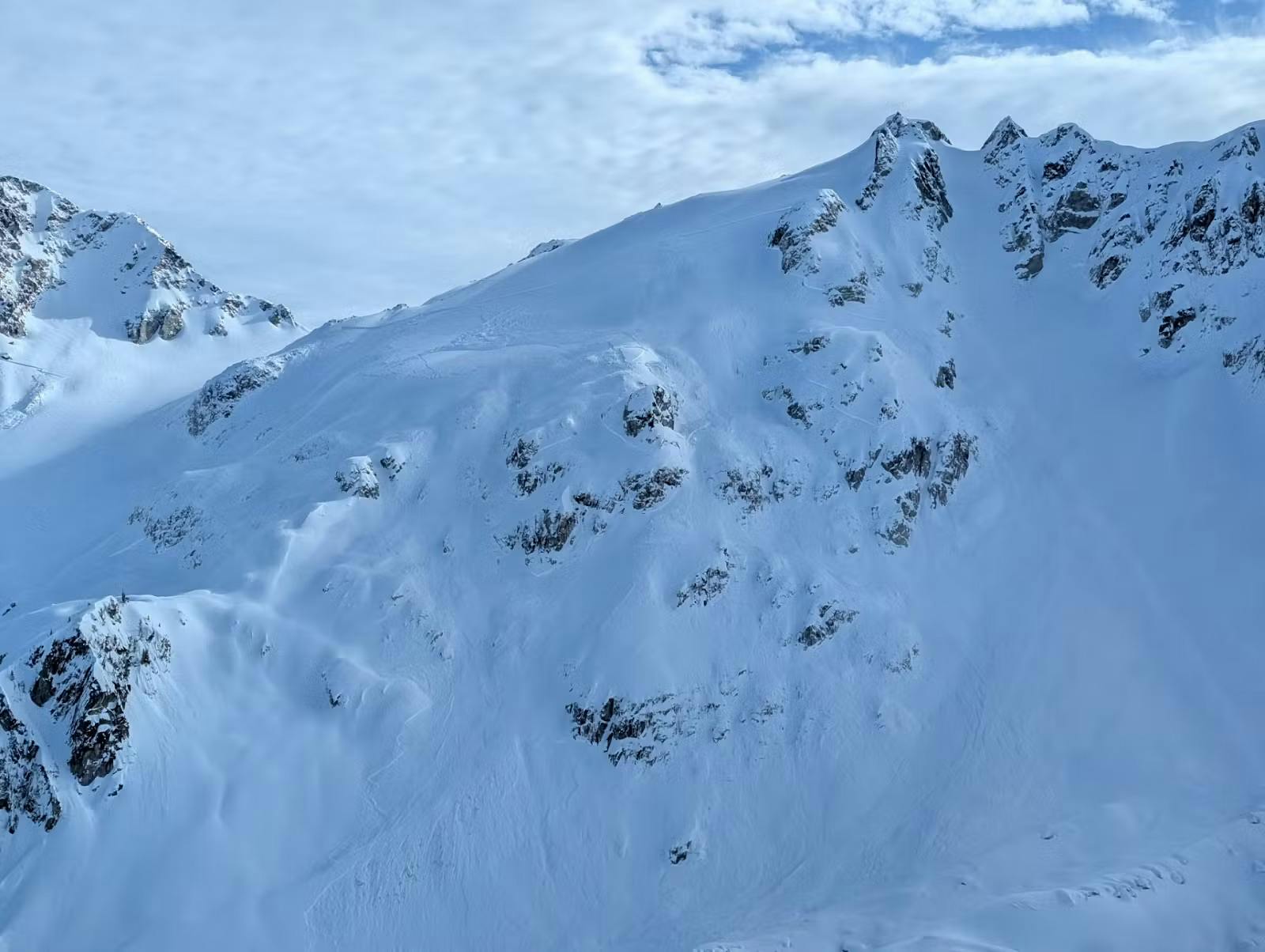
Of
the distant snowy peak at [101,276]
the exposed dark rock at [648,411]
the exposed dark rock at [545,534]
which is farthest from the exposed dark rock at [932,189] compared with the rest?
the distant snowy peak at [101,276]

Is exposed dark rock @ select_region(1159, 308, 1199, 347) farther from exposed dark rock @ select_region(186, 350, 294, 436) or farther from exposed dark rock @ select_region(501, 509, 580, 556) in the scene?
exposed dark rock @ select_region(186, 350, 294, 436)

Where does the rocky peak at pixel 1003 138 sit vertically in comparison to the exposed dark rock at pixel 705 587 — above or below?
above

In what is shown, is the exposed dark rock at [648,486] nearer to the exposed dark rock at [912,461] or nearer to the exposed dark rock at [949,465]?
the exposed dark rock at [912,461]

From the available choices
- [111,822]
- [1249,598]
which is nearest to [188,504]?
[111,822]

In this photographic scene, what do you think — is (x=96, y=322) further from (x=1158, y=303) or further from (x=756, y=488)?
(x=1158, y=303)

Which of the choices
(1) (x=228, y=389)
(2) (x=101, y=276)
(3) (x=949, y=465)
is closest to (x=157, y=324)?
(2) (x=101, y=276)

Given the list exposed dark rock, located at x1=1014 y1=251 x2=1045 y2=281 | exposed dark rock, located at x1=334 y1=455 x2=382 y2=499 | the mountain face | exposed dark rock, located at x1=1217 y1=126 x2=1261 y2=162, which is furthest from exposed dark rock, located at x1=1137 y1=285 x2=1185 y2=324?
exposed dark rock, located at x1=334 y1=455 x2=382 y2=499

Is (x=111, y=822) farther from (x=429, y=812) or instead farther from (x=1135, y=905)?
(x=1135, y=905)
